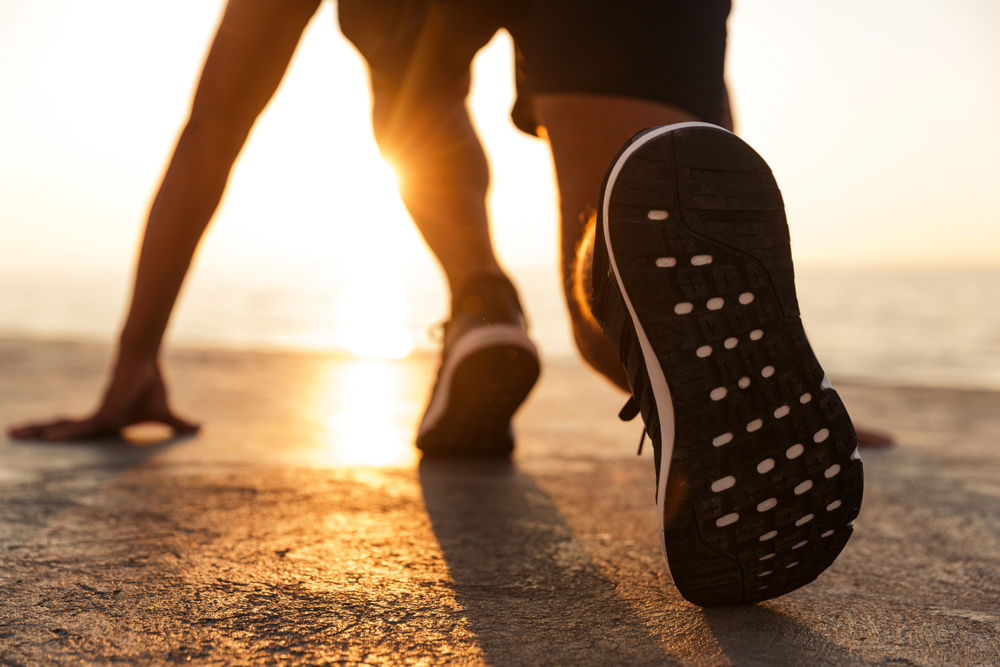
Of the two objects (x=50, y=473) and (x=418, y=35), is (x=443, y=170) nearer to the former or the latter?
(x=418, y=35)

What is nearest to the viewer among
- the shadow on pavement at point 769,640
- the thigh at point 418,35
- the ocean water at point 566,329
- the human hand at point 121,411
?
the shadow on pavement at point 769,640

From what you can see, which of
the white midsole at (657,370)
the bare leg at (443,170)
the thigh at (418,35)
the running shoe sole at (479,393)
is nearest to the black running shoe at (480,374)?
the running shoe sole at (479,393)

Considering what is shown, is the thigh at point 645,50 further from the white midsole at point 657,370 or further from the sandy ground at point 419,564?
the sandy ground at point 419,564

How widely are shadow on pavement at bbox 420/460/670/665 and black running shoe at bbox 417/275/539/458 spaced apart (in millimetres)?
176

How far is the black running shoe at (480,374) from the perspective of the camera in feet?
4.07

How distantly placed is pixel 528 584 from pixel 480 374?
0.53 m

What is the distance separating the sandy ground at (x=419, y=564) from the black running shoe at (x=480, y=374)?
3.2 inches

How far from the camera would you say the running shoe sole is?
1.24 meters

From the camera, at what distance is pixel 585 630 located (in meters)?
0.66

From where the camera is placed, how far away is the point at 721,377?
26.4 inches

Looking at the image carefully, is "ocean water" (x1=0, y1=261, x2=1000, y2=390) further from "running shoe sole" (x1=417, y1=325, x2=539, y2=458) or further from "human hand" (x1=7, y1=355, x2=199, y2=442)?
"human hand" (x1=7, y1=355, x2=199, y2=442)

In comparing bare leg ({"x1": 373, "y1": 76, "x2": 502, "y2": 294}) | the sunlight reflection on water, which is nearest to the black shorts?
bare leg ({"x1": 373, "y1": 76, "x2": 502, "y2": 294})

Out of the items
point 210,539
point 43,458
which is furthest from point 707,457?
point 43,458

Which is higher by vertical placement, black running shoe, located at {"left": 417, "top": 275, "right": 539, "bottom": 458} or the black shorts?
the black shorts
